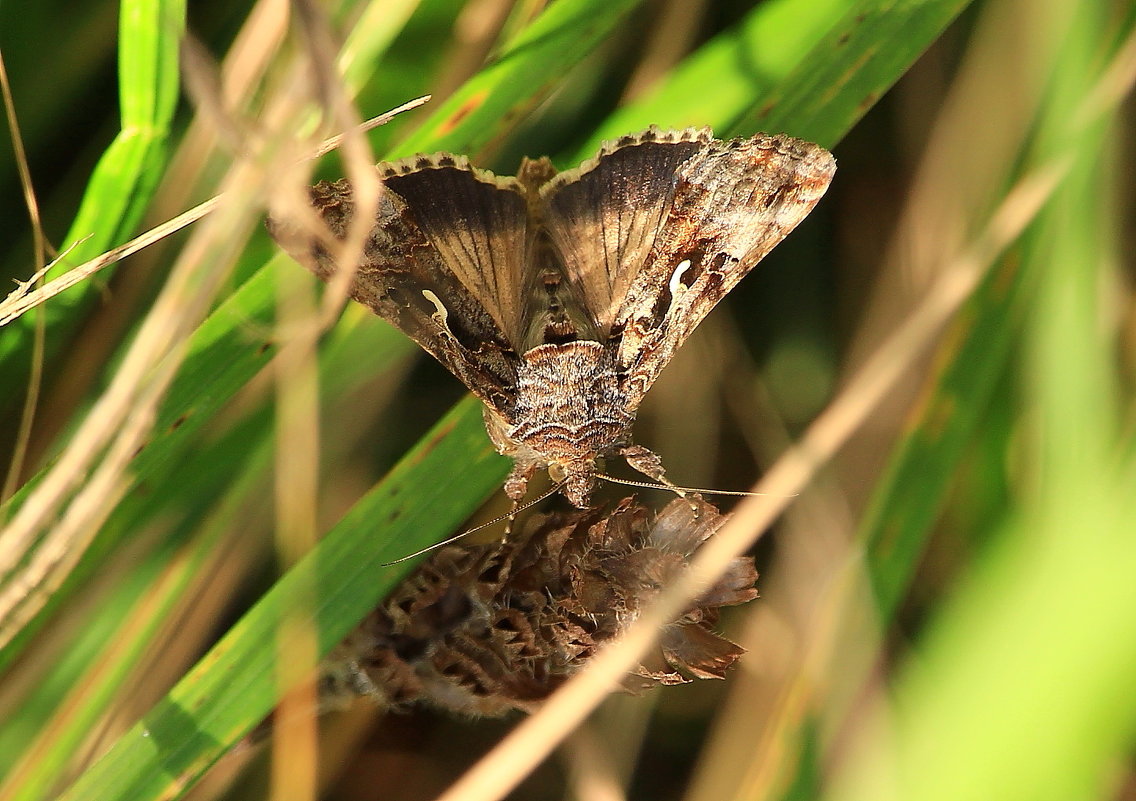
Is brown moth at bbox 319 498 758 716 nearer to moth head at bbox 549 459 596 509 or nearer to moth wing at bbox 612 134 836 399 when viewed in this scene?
moth head at bbox 549 459 596 509

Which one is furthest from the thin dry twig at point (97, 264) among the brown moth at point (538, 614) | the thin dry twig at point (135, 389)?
the brown moth at point (538, 614)

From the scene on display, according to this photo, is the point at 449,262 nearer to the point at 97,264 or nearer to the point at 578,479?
the point at 578,479

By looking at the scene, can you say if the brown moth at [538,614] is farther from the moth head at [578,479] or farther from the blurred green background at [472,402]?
the moth head at [578,479]

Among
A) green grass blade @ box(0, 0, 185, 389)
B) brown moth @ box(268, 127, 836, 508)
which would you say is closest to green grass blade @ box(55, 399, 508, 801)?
brown moth @ box(268, 127, 836, 508)

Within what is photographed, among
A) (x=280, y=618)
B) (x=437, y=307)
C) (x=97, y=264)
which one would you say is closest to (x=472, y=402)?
(x=437, y=307)

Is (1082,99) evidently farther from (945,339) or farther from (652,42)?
(652,42)

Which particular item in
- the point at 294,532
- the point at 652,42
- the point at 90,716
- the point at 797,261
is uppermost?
the point at 652,42

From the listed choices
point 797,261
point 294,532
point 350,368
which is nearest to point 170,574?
point 294,532

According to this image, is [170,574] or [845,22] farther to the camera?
[170,574]
